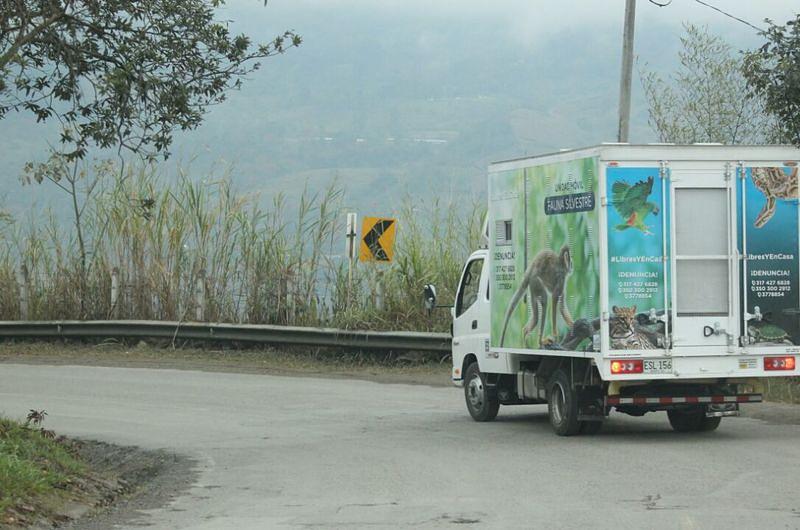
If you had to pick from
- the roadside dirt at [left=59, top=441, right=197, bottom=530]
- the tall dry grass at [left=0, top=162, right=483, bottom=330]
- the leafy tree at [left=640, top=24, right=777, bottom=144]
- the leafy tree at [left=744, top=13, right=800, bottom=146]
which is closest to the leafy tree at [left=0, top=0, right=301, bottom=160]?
the roadside dirt at [left=59, top=441, right=197, bottom=530]

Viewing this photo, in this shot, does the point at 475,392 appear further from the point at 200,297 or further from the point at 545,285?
the point at 200,297

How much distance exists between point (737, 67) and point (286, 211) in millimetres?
9688

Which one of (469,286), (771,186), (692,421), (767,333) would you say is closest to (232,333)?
(469,286)

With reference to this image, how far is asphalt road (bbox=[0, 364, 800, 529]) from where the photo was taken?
10406 millimetres

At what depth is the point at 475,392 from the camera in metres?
17.9

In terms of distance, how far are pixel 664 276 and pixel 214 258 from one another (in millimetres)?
15381

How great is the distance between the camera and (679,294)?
48.7 feet

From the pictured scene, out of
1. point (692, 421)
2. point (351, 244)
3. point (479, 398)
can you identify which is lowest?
point (692, 421)

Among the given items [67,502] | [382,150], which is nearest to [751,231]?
[67,502]

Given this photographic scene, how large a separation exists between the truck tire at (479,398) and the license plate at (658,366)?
3.39 meters

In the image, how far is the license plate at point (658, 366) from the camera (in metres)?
14.6

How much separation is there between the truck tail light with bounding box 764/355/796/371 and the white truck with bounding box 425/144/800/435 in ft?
0.03

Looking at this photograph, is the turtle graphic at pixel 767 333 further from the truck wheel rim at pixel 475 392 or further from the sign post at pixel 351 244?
the sign post at pixel 351 244

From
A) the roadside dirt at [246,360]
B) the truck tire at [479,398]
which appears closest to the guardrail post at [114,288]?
the roadside dirt at [246,360]
